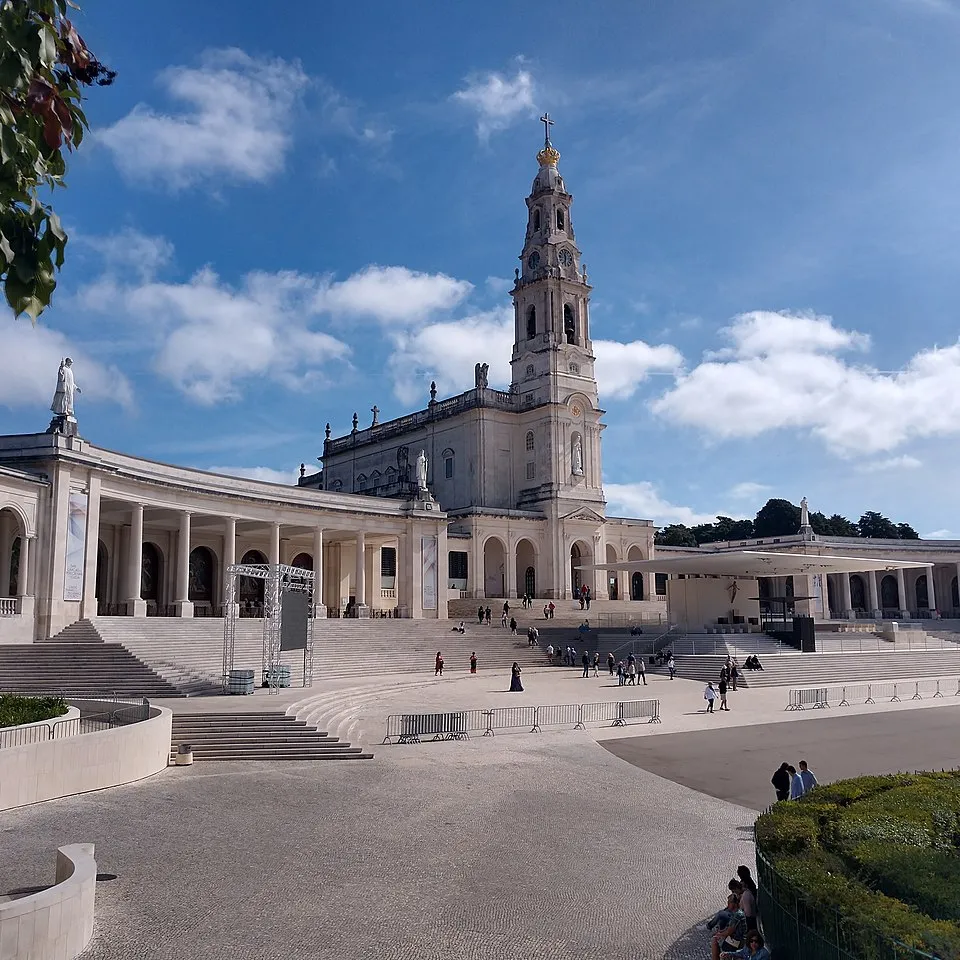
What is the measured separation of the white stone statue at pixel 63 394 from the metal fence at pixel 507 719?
1986 centimetres

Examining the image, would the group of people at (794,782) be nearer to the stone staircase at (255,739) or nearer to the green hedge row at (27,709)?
the stone staircase at (255,739)

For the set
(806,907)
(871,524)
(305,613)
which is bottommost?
(806,907)

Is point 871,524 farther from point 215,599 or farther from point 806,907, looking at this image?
point 806,907

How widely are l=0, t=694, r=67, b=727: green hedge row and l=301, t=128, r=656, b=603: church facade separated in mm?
45848

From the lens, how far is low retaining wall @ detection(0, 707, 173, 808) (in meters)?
16.0

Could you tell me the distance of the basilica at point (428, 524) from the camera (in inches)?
1438

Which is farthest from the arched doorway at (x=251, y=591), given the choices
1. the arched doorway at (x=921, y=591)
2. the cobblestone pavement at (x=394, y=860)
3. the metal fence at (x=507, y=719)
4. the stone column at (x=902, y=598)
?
the arched doorway at (x=921, y=591)

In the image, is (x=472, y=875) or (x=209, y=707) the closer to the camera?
(x=472, y=875)

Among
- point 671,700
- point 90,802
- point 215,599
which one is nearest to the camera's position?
point 90,802

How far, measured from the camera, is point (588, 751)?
23359 millimetres

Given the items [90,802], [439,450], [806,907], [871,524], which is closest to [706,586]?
[439,450]

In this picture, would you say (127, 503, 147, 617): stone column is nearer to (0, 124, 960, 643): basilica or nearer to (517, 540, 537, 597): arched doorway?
(0, 124, 960, 643): basilica

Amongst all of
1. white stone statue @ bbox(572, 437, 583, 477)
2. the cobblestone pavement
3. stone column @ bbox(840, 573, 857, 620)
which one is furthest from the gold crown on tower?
the cobblestone pavement

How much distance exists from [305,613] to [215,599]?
80.8ft
